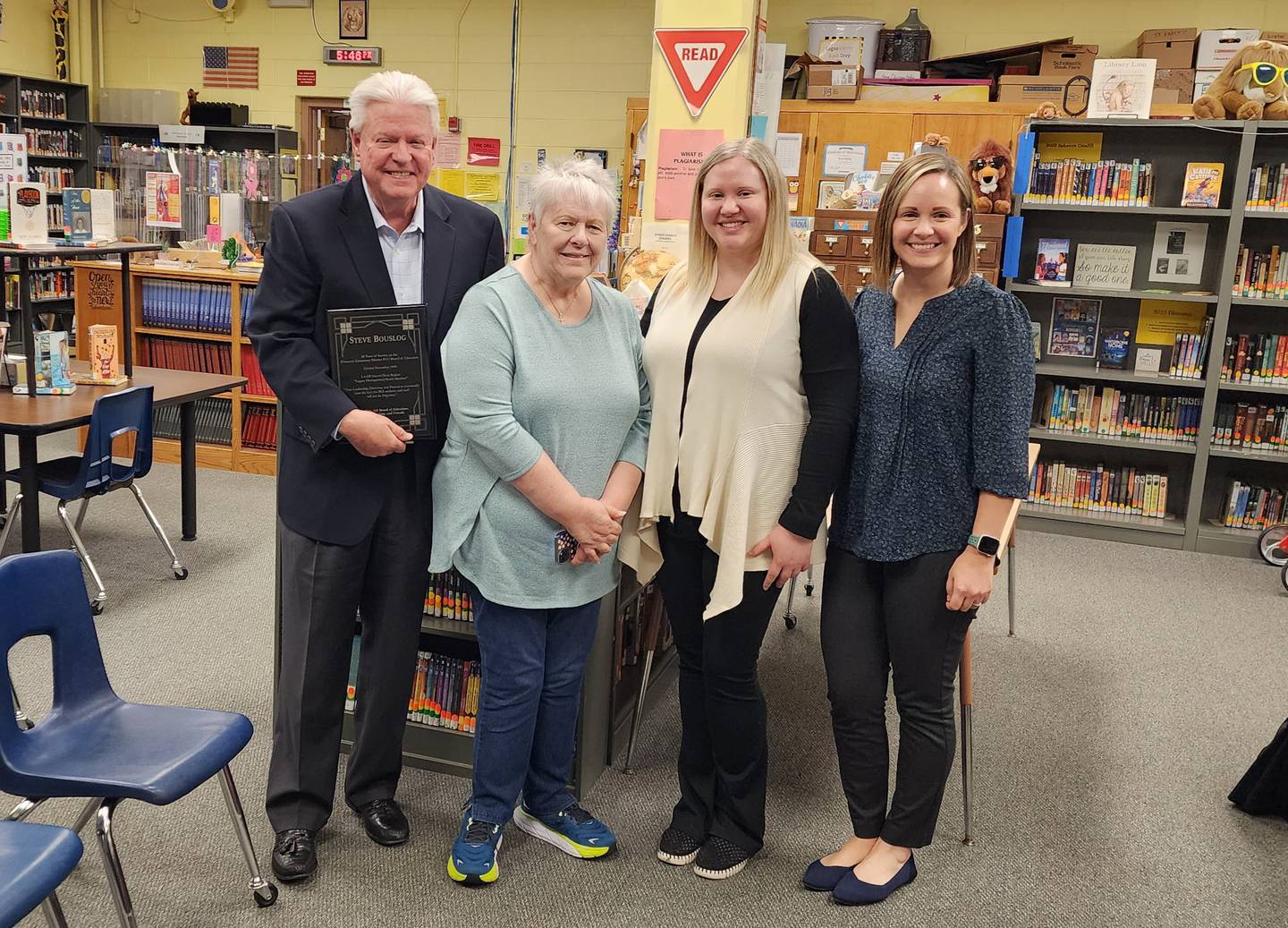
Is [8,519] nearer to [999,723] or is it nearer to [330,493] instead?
[330,493]

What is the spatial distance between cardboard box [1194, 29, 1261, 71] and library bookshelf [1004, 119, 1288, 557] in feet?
4.21

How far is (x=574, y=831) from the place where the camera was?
2.46 metres

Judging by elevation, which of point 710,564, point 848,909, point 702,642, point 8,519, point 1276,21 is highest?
point 1276,21

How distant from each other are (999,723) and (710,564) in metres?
1.63

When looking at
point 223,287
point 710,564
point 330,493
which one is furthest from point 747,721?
point 223,287

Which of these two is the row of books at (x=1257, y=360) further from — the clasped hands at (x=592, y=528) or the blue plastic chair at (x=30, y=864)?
the blue plastic chair at (x=30, y=864)

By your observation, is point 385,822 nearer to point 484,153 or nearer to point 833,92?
point 833,92

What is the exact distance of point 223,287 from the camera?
5.81 m

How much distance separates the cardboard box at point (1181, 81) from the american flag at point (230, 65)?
681 cm

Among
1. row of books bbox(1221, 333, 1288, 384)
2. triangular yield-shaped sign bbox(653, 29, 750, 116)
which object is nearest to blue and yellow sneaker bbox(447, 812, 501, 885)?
triangular yield-shaped sign bbox(653, 29, 750, 116)

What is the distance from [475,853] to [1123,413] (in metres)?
4.64

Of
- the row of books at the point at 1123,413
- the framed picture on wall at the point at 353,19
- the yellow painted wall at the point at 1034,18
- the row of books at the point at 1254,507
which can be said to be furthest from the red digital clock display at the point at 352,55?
the row of books at the point at 1254,507

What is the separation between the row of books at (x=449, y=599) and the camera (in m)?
2.71

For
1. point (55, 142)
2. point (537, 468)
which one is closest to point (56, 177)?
point (55, 142)
